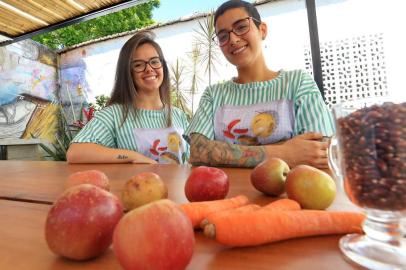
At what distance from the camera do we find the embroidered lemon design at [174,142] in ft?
7.43

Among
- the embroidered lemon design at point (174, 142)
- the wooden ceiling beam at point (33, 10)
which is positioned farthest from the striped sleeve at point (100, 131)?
the wooden ceiling beam at point (33, 10)

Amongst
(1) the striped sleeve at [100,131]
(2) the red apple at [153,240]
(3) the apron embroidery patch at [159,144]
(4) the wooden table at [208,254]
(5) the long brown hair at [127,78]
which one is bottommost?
(4) the wooden table at [208,254]

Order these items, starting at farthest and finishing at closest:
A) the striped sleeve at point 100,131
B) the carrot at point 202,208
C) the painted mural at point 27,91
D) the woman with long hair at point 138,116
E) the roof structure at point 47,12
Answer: the painted mural at point 27,91
the roof structure at point 47,12
the woman with long hair at point 138,116
the striped sleeve at point 100,131
the carrot at point 202,208

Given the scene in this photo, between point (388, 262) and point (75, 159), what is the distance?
1949mm

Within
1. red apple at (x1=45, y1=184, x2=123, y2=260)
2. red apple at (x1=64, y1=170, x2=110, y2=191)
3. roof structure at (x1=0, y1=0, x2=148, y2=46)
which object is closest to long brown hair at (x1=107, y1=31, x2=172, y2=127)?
red apple at (x1=64, y1=170, x2=110, y2=191)

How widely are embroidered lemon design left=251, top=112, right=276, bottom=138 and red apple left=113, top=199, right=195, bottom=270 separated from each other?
1.44 meters

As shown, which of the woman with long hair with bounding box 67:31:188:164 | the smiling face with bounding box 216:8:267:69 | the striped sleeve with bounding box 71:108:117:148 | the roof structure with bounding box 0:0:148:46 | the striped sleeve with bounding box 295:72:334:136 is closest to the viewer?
the striped sleeve with bounding box 295:72:334:136

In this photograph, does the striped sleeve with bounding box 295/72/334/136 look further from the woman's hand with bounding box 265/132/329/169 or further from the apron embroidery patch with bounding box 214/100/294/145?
the woman's hand with bounding box 265/132/329/169

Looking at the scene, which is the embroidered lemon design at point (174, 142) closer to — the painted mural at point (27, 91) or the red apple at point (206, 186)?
the red apple at point (206, 186)

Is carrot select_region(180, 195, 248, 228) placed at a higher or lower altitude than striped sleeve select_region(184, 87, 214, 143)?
lower

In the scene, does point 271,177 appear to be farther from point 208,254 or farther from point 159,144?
point 159,144

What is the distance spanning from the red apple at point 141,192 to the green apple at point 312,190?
1.00 ft

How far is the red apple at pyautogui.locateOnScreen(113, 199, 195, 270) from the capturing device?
1.15ft

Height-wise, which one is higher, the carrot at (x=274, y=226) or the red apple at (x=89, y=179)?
the red apple at (x=89, y=179)
